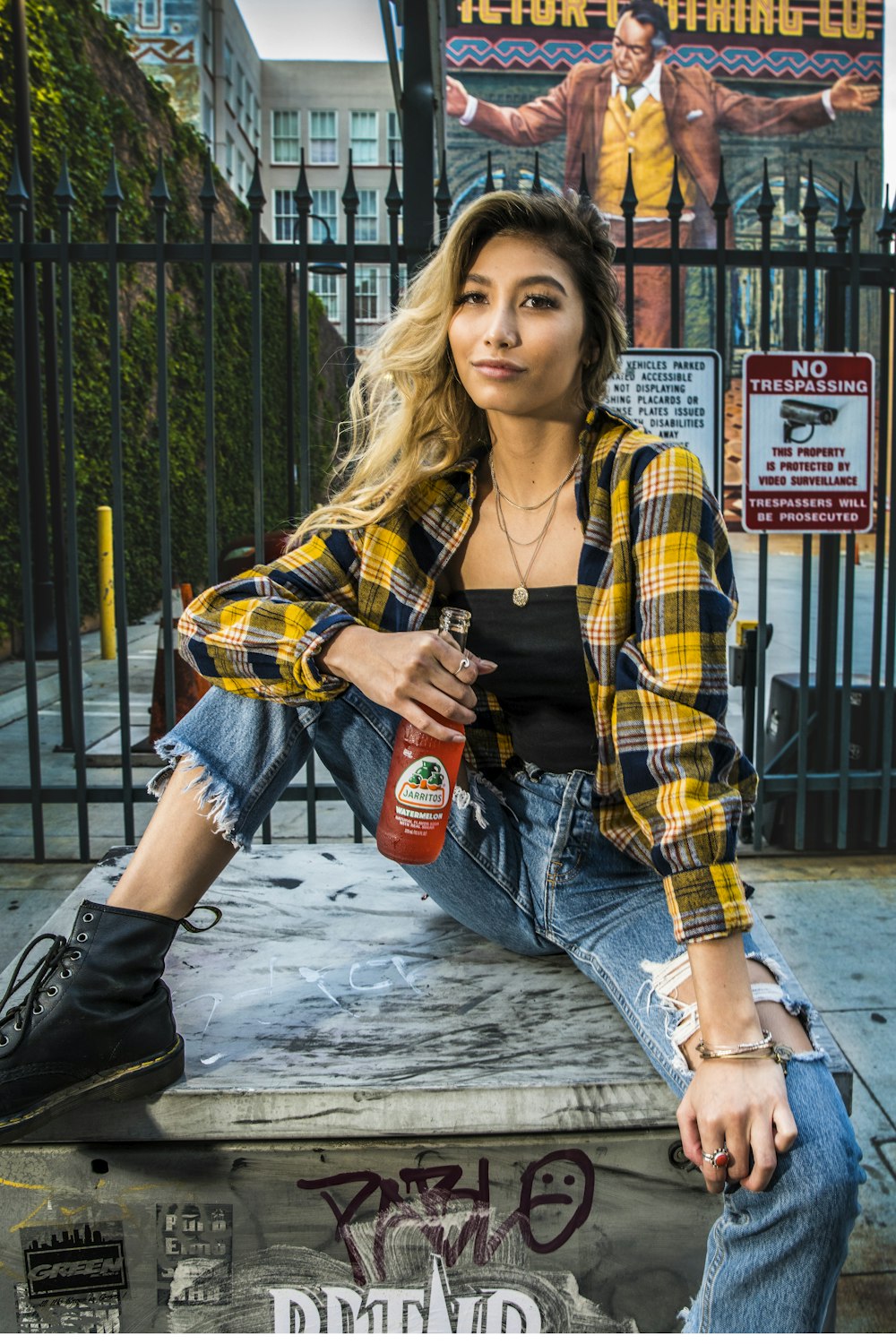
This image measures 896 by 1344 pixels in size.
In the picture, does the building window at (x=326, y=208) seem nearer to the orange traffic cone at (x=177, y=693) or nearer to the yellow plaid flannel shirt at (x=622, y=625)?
the orange traffic cone at (x=177, y=693)

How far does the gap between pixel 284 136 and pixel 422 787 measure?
137ft

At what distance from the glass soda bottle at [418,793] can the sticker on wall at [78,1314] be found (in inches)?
32.3

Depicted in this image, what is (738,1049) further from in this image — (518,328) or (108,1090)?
(518,328)

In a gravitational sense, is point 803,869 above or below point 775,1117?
below

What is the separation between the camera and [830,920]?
3912 mm

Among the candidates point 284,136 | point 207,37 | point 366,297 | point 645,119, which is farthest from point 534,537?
point 284,136

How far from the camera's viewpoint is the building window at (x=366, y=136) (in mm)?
39062

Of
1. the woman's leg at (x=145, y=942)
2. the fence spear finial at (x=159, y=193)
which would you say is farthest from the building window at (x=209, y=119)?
the woman's leg at (x=145, y=942)

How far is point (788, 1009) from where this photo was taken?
162 cm

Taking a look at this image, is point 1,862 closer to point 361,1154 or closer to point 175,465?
point 361,1154

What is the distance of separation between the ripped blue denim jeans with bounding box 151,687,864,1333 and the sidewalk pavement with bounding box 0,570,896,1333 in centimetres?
79

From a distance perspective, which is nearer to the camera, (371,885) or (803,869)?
(371,885)

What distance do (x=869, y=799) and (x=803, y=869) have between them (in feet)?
1.52

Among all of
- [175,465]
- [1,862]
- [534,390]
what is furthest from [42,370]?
[534,390]
